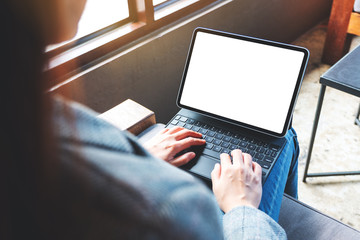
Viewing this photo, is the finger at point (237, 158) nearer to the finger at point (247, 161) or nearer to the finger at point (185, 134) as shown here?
the finger at point (247, 161)

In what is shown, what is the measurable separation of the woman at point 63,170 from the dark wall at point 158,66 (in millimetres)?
901

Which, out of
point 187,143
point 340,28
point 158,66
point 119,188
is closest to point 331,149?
point 340,28

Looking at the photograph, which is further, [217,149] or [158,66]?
[158,66]

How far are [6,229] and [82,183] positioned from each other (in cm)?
6

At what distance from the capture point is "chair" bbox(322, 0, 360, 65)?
6.99ft

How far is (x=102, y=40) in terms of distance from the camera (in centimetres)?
124

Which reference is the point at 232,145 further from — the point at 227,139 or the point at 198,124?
the point at 198,124

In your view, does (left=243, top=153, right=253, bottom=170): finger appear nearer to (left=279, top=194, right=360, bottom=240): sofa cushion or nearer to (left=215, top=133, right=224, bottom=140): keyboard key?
(left=215, top=133, right=224, bottom=140): keyboard key

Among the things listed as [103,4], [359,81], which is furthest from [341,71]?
[103,4]

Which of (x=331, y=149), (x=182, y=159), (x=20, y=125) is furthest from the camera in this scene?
(x=331, y=149)

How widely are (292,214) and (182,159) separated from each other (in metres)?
0.36

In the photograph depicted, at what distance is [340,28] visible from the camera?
2252 millimetres

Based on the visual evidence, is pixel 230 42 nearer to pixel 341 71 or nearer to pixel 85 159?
pixel 341 71

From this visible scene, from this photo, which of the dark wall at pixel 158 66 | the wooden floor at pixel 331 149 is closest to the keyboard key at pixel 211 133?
the dark wall at pixel 158 66
